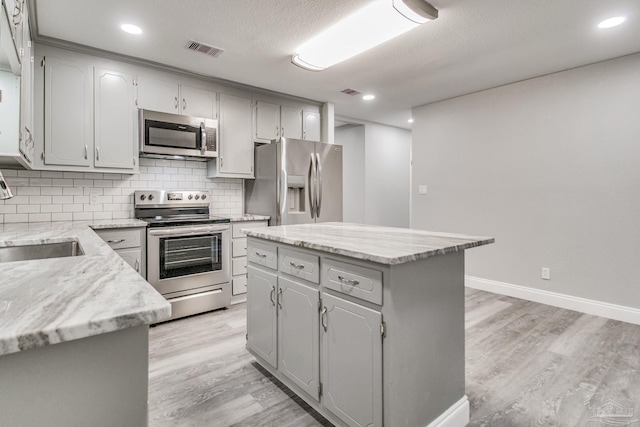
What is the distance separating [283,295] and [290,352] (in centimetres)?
32

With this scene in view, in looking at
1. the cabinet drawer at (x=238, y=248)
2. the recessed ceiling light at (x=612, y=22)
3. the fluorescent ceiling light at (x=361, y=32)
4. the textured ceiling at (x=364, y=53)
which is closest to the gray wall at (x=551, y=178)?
the textured ceiling at (x=364, y=53)

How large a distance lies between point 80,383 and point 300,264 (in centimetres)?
120

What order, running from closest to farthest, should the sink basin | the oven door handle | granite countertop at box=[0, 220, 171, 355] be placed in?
granite countertop at box=[0, 220, 171, 355] → the sink basin → the oven door handle

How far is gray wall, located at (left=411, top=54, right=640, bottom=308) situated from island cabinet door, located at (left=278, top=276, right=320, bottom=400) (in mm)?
3128

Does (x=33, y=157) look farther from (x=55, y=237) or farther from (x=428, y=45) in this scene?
(x=428, y=45)

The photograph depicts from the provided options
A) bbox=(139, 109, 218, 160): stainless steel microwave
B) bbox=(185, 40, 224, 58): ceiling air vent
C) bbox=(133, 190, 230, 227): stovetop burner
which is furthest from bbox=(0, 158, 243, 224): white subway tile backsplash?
bbox=(185, 40, 224, 58): ceiling air vent

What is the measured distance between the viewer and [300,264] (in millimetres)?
1783

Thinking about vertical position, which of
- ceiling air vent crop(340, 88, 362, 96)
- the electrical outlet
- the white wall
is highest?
ceiling air vent crop(340, 88, 362, 96)

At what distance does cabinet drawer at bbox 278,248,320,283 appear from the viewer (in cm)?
169

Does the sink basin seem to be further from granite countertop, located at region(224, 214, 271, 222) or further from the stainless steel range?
granite countertop, located at region(224, 214, 271, 222)

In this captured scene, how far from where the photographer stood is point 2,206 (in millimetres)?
2785

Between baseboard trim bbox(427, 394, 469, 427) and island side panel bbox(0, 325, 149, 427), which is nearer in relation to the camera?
island side panel bbox(0, 325, 149, 427)

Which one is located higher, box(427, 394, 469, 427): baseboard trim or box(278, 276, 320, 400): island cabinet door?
box(278, 276, 320, 400): island cabinet door

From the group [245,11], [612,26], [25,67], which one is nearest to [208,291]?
[25,67]
